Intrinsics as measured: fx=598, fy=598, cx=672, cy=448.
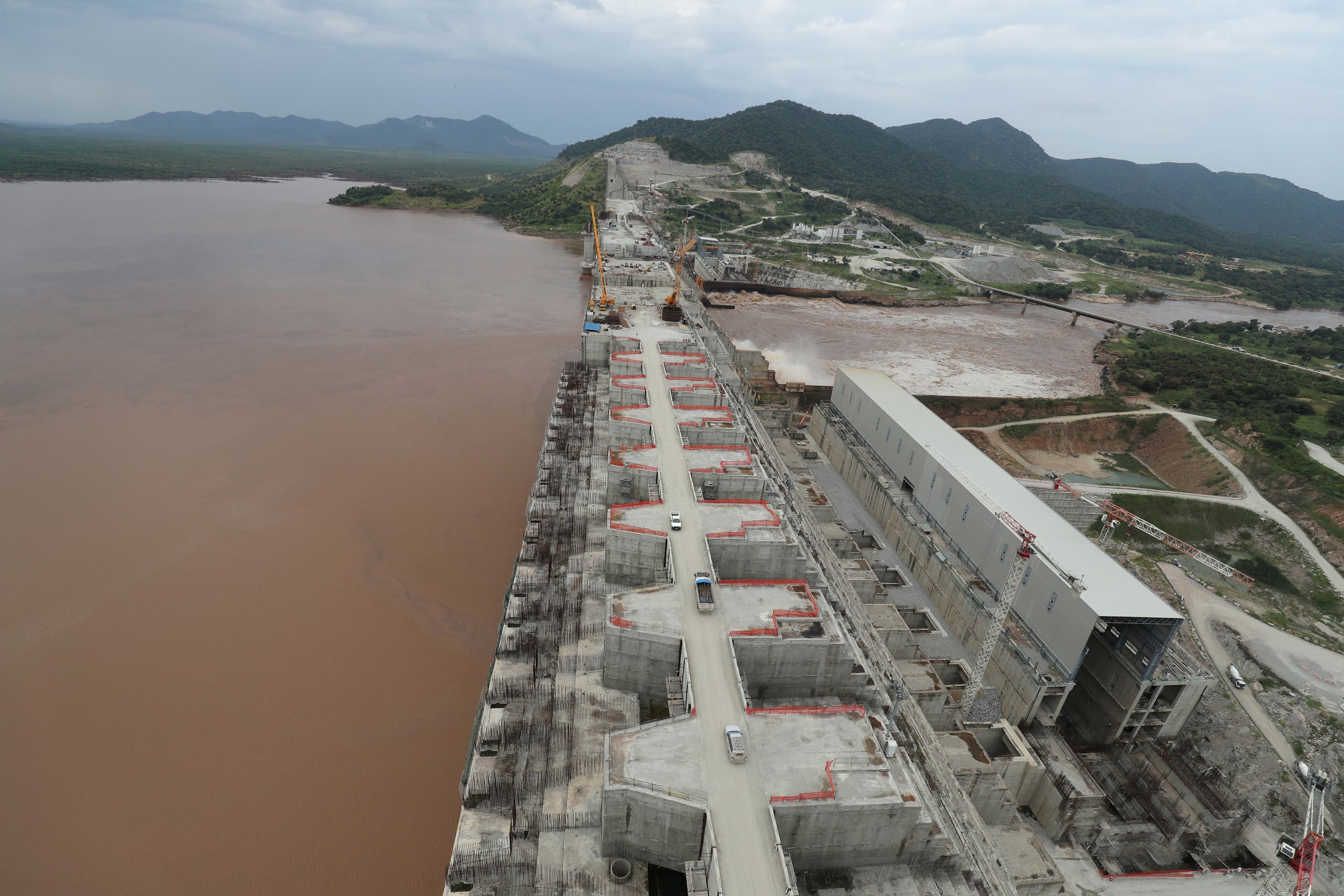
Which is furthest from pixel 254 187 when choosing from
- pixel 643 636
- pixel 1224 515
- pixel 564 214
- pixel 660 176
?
pixel 1224 515

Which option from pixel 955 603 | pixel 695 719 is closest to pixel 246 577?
pixel 695 719

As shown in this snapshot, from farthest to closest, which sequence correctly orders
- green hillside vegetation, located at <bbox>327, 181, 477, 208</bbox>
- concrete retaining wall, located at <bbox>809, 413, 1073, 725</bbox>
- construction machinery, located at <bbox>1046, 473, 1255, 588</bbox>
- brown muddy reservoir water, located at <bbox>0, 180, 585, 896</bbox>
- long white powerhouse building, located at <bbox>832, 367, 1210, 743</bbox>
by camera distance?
1. green hillside vegetation, located at <bbox>327, 181, 477, 208</bbox>
2. construction machinery, located at <bbox>1046, 473, 1255, 588</bbox>
3. concrete retaining wall, located at <bbox>809, 413, 1073, 725</bbox>
4. long white powerhouse building, located at <bbox>832, 367, 1210, 743</bbox>
5. brown muddy reservoir water, located at <bbox>0, 180, 585, 896</bbox>

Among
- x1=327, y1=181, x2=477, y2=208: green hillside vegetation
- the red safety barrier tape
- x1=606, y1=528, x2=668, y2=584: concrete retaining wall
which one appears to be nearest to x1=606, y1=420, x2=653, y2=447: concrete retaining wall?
x1=606, y1=528, x2=668, y2=584: concrete retaining wall

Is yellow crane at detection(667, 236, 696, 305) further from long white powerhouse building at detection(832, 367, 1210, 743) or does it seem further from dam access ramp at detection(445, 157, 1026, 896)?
long white powerhouse building at detection(832, 367, 1210, 743)

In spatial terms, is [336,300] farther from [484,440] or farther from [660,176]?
[660,176]

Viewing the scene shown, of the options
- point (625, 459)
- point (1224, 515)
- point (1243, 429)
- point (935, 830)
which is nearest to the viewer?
point (935, 830)

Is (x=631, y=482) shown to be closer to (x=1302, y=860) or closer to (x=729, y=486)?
(x=729, y=486)

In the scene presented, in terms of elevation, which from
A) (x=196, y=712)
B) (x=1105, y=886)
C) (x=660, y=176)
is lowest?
(x=1105, y=886)
